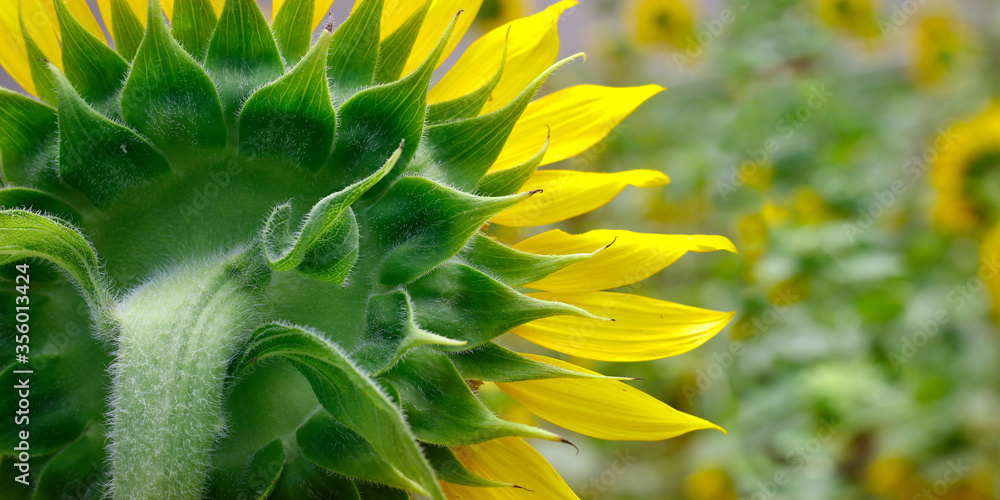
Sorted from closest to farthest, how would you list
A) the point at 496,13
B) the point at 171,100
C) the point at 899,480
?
1. the point at 171,100
2. the point at 899,480
3. the point at 496,13

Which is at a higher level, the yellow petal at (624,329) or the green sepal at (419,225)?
the green sepal at (419,225)

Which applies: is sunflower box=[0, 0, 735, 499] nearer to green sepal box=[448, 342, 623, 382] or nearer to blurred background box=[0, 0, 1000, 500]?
green sepal box=[448, 342, 623, 382]

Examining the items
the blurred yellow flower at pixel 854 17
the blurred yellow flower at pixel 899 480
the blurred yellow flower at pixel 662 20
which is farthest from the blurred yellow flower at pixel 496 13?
the blurred yellow flower at pixel 899 480

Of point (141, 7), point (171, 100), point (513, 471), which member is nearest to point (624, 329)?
point (513, 471)

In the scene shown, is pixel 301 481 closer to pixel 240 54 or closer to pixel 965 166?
pixel 240 54

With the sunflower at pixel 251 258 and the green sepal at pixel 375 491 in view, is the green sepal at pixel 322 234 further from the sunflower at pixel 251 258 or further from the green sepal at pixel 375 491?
the green sepal at pixel 375 491

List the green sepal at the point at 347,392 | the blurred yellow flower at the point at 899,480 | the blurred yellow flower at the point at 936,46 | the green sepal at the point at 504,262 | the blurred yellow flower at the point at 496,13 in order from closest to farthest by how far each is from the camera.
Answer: the green sepal at the point at 347,392 < the green sepal at the point at 504,262 < the blurred yellow flower at the point at 899,480 < the blurred yellow flower at the point at 496,13 < the blurred yellow flower at the point at 936,46

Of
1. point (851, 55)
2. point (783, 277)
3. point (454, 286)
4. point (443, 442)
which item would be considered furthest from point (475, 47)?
point (851, 55)
